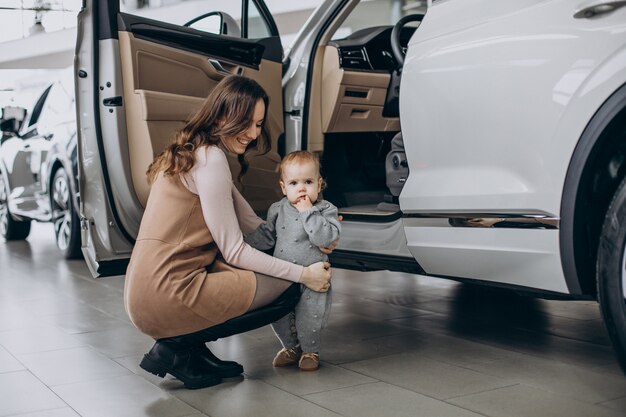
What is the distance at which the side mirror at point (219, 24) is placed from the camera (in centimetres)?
425

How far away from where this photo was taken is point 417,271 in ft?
10.7

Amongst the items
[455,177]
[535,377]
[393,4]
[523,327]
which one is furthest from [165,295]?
[393,4]

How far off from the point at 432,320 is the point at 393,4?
9920 mm

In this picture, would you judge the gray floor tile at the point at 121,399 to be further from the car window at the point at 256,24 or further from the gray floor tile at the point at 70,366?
the car window at the point at 256,24

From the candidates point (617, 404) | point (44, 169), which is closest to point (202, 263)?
point (617, 404)

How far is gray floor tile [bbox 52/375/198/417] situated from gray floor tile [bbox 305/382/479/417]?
0.44 metres

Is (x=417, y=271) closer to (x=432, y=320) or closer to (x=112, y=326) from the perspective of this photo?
(x=432, y=320)

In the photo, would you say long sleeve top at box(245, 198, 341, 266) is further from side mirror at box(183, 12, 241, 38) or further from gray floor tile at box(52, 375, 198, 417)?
side mirror at box(183, 12, 241, 38)

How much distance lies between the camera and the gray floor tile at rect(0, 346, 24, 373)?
3129 millimetres

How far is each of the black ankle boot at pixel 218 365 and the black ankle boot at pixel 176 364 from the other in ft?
0.16

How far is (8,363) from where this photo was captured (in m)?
3.22

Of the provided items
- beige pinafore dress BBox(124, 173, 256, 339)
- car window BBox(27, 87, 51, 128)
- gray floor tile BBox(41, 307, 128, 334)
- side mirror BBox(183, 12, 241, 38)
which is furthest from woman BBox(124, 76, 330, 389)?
car window BBox(27, 87, 51, 128)

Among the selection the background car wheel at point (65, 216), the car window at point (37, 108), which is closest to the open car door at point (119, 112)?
the background car wheel at point (65, 216)

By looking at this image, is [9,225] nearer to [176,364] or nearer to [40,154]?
[40,154]
